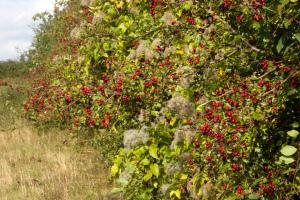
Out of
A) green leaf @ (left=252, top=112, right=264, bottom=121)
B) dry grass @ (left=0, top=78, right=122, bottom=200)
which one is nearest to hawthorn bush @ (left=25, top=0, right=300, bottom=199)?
green leaf @ (left=252, top=112, right=264, bottom=121)

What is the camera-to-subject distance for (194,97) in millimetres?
6488

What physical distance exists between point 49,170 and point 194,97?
11.3 ft

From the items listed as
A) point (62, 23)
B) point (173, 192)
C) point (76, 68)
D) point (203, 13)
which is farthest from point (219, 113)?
point (62, 23)

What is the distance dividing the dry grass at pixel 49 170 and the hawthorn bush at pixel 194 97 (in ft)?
1.37

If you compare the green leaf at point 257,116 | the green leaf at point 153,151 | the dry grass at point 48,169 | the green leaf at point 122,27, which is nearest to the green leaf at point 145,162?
→ the green leaf at point 153,151

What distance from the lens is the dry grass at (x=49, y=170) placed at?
281 inches

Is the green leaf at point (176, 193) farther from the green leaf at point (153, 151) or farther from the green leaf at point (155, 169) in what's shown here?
the green leaf at point (153, 151)

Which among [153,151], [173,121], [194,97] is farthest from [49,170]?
[194,97]

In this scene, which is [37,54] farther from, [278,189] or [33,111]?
[278,189]

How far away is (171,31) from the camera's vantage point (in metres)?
5.60

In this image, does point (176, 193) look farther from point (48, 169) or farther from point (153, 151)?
point (48, 169)

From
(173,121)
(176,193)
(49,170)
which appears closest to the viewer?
(176,193)

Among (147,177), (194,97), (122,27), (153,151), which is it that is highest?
(122,27)

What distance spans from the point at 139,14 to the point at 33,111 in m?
3.70
